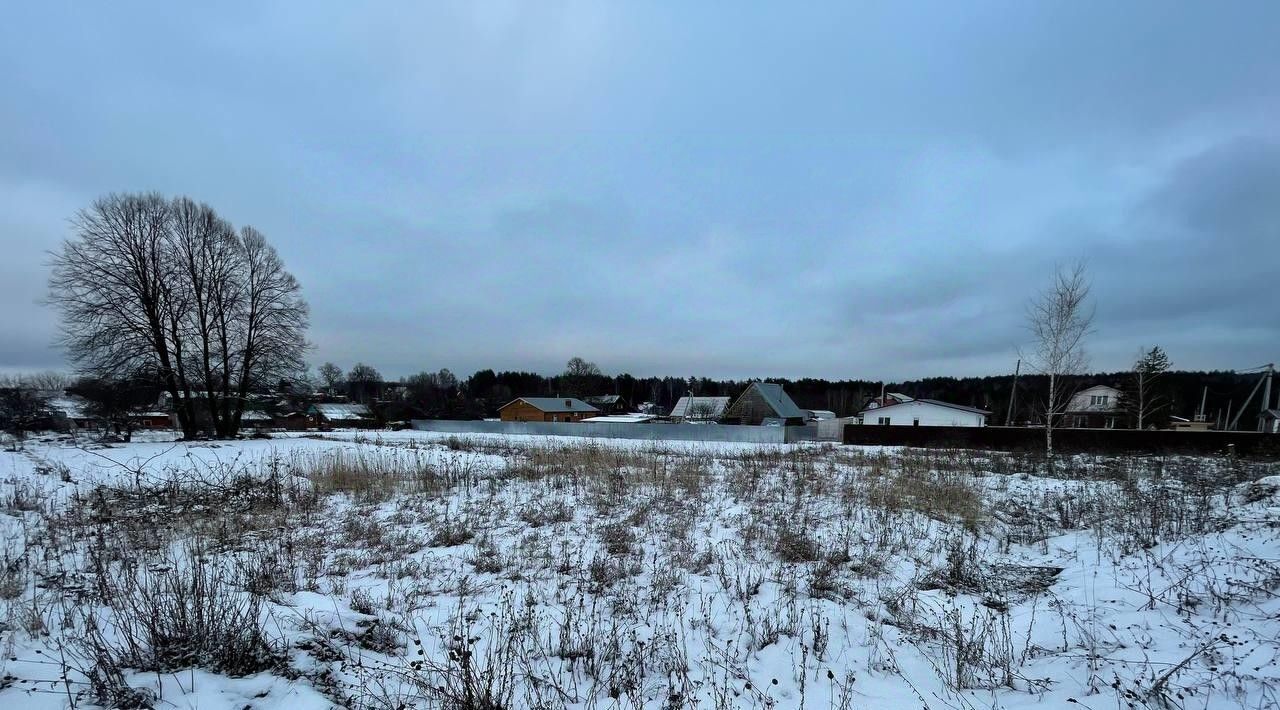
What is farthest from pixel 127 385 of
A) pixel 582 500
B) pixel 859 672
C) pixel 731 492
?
pixel 859 672

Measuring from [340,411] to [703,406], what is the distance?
5059 cm

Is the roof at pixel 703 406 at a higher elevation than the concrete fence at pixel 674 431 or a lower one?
higher

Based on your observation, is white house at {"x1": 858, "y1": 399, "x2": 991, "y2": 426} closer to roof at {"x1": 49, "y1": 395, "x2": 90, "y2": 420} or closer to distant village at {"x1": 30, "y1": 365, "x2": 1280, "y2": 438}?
distant village at {"x1": 30, "y1": 365, "x2": 1280, "y2": 438}

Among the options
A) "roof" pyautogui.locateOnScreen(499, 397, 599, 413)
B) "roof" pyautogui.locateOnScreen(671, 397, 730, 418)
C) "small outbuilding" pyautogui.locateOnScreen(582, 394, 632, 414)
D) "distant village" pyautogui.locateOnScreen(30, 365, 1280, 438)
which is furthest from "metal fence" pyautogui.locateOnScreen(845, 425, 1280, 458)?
"small outbuilding" pyautogui.locateOnScreen(582, 394, 632, 414)

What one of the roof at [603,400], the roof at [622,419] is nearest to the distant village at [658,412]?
the roof at [622,419]

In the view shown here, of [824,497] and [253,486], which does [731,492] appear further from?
[253,486]

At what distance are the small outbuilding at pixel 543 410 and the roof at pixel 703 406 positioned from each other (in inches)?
551

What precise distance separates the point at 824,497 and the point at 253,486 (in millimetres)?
11381

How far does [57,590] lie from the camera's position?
476 cm

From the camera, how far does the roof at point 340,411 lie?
6875 centimetres

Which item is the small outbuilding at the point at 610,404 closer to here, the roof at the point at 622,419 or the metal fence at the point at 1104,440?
the roof at the point at 622,419

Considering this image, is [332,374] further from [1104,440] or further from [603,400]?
[1104,440]

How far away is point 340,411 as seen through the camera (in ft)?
238

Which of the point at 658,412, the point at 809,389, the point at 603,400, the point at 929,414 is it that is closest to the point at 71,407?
the point at 929,414
